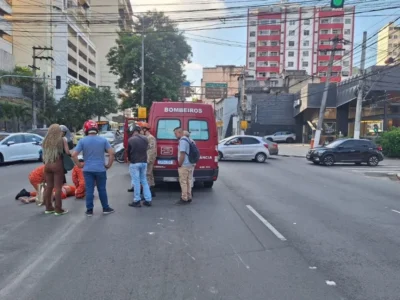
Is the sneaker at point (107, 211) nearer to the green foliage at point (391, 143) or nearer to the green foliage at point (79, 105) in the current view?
the green foliage at point (391, 143)

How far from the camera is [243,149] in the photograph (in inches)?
897

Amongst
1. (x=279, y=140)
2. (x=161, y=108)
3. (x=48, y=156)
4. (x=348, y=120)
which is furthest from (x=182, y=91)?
(x=48, y=156)

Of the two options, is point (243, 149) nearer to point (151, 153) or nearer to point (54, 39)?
point (151, 153)

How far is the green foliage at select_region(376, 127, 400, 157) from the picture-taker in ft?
90.3

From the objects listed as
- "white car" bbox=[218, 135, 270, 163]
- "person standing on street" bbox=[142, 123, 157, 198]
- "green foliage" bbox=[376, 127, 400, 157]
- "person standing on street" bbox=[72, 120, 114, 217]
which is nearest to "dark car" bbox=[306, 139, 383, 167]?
"white car" bbox=[218, 135, 270, 163]

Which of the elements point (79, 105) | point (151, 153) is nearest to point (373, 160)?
point (151, 153)

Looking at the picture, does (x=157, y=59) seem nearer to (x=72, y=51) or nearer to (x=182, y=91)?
(x=182, y=91)

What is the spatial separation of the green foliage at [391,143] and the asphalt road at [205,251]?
1979cm

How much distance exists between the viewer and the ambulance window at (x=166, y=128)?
1066 cm

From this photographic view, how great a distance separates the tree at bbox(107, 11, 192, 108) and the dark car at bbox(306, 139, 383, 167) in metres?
21.4

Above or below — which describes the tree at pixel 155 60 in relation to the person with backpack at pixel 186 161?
above

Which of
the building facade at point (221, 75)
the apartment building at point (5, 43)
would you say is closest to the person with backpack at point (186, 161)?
the apartment building at point (5, 43)

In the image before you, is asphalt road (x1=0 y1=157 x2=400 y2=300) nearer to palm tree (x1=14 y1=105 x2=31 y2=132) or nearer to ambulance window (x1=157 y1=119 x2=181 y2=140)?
ambulance window (x1=157 y1=119 x2=181 y2=140)

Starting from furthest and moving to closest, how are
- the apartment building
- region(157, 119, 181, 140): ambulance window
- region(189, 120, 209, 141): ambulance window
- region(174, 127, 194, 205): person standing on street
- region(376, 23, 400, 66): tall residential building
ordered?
1. the apartment building
2. region(376, 23, 400, 66): tall residential building
3. region(189, 120, 209, 141): ambulance window
4. region(157, 119, 181, 140): ambulance window
5. region(174, 127, 194, 205): person standing on street
